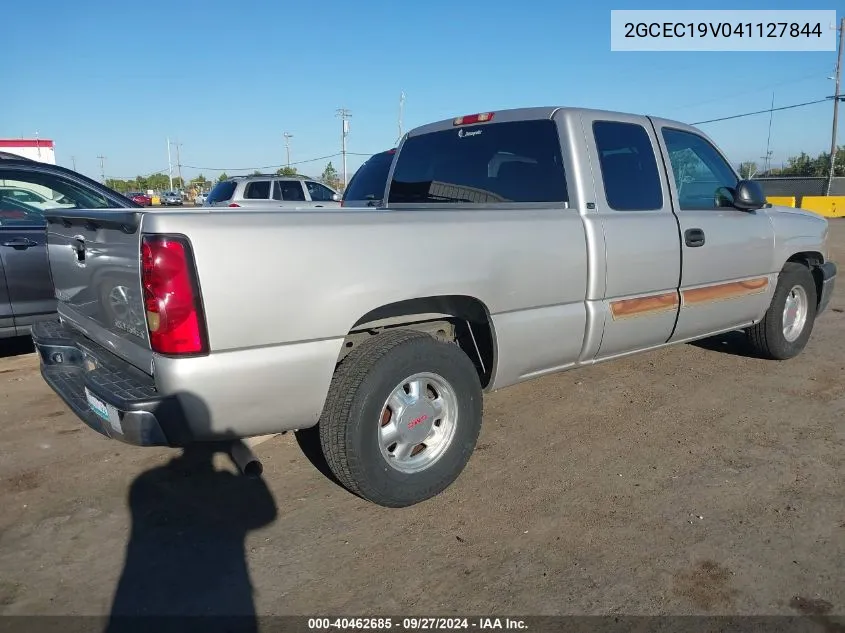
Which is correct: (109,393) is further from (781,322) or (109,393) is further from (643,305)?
(781,322)

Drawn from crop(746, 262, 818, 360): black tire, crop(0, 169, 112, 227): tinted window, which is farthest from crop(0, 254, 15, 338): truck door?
crop(746, 262, 818, 360): black tire

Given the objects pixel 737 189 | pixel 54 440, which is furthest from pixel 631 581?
pixel 54 440

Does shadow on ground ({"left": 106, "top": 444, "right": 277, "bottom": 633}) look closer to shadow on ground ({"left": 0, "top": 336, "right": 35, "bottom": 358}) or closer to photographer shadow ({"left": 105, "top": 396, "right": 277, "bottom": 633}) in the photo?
photographer shadow ({"left": 105, "top": 396, "right": 277, "bottom": 633})

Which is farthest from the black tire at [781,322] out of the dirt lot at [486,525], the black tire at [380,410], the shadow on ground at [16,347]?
the shadow on ground at [16,347]

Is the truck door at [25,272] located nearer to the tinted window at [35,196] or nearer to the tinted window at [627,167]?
the tinted window at [35,196]

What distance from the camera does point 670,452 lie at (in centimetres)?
376

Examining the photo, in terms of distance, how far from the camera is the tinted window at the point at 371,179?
8984 millimetres

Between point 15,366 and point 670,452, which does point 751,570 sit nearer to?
point 670,452

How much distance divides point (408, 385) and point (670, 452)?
5.75 ft

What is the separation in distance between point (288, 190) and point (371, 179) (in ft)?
Result: 22.2

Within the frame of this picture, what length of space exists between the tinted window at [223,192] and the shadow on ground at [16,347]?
870cm

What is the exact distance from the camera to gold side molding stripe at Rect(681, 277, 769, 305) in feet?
13.9

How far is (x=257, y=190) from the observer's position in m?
14.9

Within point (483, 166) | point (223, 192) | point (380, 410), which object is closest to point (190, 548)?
point (380, 410)
